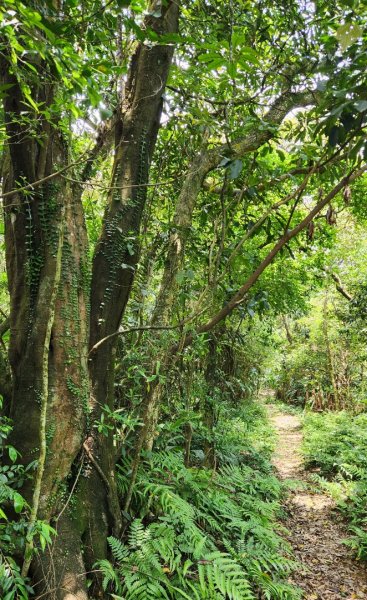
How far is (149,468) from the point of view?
3.60 meters

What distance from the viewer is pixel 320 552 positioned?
4.64 metres

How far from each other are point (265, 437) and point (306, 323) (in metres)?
7.01

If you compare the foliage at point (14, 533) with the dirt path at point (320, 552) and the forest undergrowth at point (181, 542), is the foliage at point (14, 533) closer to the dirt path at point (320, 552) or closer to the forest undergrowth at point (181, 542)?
the forest undergrowth at point (181, 542)

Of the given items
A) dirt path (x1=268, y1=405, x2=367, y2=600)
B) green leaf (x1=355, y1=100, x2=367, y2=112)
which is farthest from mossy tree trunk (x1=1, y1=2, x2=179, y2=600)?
dirt path (x1=268, y1=405, x2=367, y2=600)

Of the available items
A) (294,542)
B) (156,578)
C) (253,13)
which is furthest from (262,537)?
(253,13)

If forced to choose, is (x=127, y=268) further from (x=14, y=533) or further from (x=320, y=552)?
(x=320, y=552)

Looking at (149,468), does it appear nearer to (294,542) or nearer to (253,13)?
(294,542)

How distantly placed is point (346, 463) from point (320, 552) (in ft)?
9.36

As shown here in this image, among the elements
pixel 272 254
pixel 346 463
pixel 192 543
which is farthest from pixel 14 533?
pixel 346 463

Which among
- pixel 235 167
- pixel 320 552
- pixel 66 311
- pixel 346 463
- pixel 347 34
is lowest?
pixel 320 552

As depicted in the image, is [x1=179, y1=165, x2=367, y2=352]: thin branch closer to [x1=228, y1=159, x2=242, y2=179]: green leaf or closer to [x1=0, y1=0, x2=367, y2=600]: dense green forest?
[x1=0, y1=0, x2=367, y2=600]: dense green forest

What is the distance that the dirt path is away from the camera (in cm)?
396

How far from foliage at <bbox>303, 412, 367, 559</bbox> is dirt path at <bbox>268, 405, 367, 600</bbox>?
19cm

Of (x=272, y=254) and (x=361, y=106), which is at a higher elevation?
(x=361, y=106)
